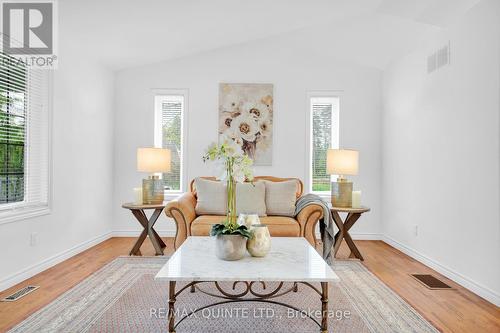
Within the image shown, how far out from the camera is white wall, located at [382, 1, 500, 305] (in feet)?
9.12

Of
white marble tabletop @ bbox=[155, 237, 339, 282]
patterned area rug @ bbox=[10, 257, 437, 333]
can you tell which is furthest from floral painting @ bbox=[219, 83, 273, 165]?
white marble tabletop @ bbox=[155, 237, 339, 282]

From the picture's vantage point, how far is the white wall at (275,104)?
5086 millimetres

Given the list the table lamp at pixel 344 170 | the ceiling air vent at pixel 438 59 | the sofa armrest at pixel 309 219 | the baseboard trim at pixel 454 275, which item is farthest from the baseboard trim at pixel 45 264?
the ceiling air vent at pixel 438 59

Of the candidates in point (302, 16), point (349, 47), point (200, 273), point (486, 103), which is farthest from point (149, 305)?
point (349, 47)

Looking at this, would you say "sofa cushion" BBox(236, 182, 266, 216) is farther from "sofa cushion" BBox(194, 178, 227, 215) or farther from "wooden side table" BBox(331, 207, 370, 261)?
"wooden side table" BBox(331, 207, 370, 261)

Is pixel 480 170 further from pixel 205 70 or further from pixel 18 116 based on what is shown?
pixel 18 116

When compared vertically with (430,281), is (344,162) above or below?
above

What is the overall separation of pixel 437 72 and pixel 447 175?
111 centimetres

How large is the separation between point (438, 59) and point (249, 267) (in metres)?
3.08

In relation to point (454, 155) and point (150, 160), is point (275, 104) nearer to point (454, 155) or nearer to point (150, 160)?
point (150, 160)

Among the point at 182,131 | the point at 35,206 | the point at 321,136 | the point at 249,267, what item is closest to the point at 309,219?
the point at 249,267

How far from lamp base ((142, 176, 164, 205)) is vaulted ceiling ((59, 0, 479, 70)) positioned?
1.73m

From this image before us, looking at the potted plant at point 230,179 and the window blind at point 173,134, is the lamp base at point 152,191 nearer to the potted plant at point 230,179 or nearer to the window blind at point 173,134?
the window blind at point 173,134

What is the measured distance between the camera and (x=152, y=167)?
4.12 meters
